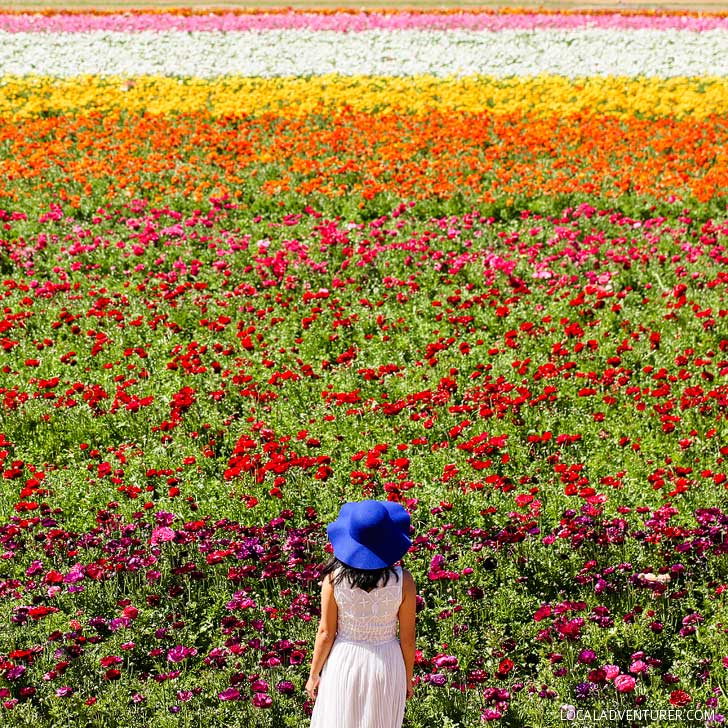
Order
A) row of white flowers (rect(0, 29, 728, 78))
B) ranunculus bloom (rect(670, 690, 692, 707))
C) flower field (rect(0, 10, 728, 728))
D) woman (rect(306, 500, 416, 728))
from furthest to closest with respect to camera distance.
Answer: row of white flowers (rect(0, 29, 728, 78))
flower field (rect(0, 10, 728, 728))
ranunculus bloom (rect(670, 690, 692, 707))
woman (rect(306, 500, 416, 728))

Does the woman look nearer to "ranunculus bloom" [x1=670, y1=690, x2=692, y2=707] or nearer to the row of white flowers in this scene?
"ranunculus bloom" [x1=670, y1=690, x2=692, y2=707]

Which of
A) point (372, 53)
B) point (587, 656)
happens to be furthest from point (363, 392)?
point (372, 53)

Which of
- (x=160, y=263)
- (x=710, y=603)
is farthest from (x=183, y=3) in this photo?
(x=710, y=603)

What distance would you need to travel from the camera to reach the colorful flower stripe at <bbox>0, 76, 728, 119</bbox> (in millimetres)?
15953

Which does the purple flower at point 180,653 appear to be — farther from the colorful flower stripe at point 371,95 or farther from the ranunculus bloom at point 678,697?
the colorful flower stripe at point 371,95

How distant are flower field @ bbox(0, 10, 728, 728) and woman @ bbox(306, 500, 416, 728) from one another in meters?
0.87

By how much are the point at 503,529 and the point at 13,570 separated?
10.5 feet

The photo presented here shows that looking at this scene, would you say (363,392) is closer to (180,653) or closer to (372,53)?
(180,653)

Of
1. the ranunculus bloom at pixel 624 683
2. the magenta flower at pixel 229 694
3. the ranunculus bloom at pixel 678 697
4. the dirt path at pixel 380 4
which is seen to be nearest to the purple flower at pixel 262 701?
the magenta flower at pixel 229 694

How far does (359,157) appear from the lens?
538 inches

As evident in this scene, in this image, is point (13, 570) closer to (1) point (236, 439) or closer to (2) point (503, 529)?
(1) point (236, 439)

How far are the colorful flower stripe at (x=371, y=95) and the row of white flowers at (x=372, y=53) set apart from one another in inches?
32.4

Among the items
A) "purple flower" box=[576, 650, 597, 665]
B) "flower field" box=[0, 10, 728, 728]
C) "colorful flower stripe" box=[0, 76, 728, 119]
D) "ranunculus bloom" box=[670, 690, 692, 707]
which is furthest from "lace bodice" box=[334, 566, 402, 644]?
"colorful flower stripe" box=[0, 76, 728, 119]

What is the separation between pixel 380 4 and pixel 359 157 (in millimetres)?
15336
